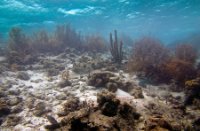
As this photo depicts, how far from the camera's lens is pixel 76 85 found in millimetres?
8320

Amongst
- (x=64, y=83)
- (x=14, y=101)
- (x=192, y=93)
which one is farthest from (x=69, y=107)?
(x=192, y=93)

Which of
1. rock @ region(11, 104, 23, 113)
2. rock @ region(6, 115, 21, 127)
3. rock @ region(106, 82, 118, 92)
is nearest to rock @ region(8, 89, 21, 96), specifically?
rock @ region(11, 104, 23, 113)

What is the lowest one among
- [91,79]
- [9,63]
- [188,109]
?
[188,109]

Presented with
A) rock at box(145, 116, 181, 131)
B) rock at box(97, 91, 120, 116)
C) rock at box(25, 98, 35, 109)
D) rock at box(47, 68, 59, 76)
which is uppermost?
rock at box(47, 68, 59, 76)

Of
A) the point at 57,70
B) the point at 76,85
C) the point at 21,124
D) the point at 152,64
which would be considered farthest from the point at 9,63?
the point at 152,64

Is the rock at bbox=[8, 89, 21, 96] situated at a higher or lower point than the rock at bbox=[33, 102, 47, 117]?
higher

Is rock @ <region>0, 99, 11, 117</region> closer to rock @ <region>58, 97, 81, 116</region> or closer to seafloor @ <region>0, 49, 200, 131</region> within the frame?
seafloor @ <region>0, 49, 200, 131</region>

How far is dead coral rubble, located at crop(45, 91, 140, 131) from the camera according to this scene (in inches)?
146

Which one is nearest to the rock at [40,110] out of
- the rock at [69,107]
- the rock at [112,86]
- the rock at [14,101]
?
the rock at [69,107]

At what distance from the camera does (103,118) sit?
12.8ft

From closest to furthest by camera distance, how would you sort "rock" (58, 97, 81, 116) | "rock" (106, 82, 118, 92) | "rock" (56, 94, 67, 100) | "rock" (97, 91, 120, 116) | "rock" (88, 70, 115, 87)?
1. "rock" (97, 91, 120, 116)
2. "rock" (58, 97, 81, 116)
3. "rock" (56, 94, 67, 100)
4. "rock" (106, 82, 118, 92)
5. "rock" (88, 70, 115, 87)

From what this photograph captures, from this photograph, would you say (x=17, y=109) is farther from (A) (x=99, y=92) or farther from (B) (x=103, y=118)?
(B) (x=103, y=118)

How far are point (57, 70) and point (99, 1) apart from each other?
13.9m

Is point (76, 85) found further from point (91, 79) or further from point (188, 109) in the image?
point (188, 109)
